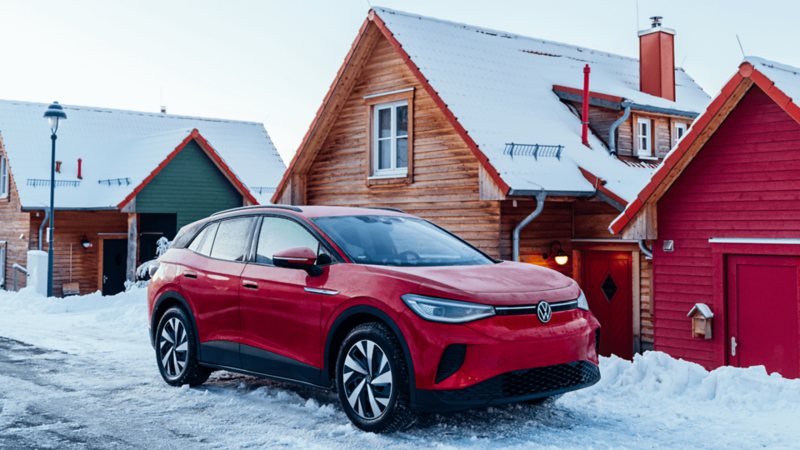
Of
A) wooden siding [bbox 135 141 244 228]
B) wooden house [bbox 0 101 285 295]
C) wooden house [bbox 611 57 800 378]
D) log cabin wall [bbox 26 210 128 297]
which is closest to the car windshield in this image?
wooden house [bbox 611 57 800 378]

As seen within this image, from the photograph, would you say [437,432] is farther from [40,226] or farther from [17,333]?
[40,226]

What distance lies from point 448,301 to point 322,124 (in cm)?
1237

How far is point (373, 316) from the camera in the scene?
5727mm

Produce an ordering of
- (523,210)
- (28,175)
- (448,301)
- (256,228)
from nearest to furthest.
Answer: (448,301)
(256,228)
(523,210)
(28,175)

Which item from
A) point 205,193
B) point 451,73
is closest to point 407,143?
point 451,73

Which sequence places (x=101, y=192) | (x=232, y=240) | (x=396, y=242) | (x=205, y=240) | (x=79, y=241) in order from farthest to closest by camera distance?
(x=79, y=241) < (x=101, y=192) < (x=205, y=240) < (x=232, y=240) < (x=396, y=242)

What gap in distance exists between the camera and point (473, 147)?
13.0 metres

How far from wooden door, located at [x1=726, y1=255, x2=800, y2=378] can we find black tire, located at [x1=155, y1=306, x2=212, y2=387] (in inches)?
293

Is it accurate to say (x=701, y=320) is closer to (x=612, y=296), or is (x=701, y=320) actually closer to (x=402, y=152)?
(x=612, y=296)

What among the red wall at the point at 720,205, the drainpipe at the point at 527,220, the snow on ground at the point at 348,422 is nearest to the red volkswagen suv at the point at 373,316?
the snow on ground at the point at 348,422

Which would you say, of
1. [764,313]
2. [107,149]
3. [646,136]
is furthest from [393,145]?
[107,149]

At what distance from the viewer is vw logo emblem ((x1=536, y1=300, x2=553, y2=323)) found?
5512 mm

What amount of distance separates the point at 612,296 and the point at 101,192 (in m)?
18.2

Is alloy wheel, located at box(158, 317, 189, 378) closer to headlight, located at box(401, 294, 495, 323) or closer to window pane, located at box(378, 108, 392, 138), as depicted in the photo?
headlight, located at box(401, 294, 495, 323)
